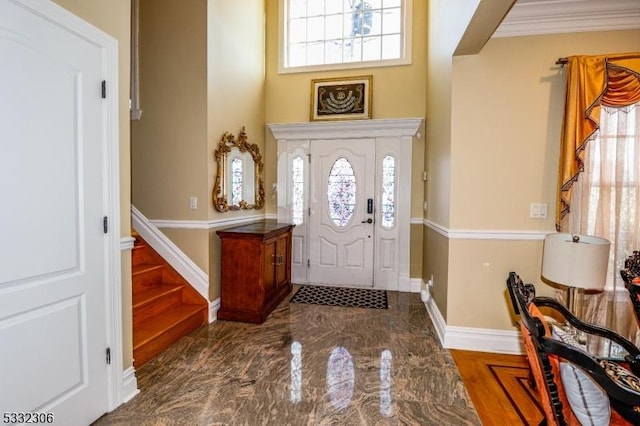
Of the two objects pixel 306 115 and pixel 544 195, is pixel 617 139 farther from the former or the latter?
pixel 306 115

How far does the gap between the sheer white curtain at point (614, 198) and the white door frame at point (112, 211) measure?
10.9 ft

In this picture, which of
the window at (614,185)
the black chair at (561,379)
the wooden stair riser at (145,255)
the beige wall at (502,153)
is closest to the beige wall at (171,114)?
the wooden stair riser at (145,255)

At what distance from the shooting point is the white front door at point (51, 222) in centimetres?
145

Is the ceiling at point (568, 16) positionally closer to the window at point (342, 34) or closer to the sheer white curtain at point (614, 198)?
the sheer white curtain at point (614, 198)

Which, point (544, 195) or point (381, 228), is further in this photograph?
point (381, 228)

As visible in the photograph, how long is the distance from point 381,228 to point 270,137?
2.13 m

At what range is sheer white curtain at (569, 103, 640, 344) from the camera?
2.47 metres

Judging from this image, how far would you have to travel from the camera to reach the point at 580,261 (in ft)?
6.57

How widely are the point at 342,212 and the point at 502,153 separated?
2346mm

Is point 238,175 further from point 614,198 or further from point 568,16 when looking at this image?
point 614,198

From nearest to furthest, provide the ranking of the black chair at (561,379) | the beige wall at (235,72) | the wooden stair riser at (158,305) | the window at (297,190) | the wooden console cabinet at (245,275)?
the black chair at (561,379) < the wooden stair riser at (158,305) < the wooden console cabinet at (245,275) < the beige wall at (235,72) < the window at (297,190)

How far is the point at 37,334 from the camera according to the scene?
1576 mm

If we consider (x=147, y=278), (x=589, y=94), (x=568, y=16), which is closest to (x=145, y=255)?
(x=147, y=278)

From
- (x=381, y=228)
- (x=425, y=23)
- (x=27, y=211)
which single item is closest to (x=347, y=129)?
(x=381, y=228)
